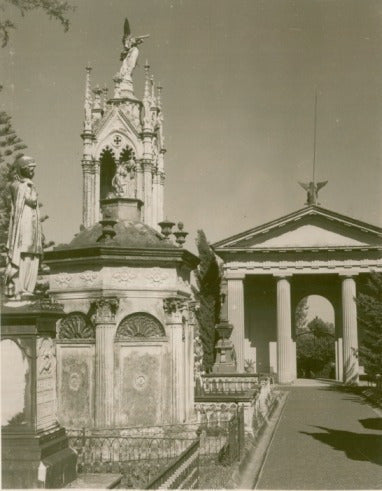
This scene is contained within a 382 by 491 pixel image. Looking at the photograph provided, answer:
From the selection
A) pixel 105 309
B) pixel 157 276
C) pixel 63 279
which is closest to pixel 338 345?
pixel 157 276

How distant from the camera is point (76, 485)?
25.4 ft

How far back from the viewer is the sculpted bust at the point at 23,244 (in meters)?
8.05

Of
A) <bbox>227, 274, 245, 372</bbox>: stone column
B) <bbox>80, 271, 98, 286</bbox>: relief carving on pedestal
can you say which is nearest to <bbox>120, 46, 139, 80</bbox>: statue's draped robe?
<bbox>227, 274, 245, 372</bbox>: stone column

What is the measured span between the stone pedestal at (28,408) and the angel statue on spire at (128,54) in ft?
150

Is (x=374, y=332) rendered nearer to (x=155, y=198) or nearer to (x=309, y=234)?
(x=309, y=234)

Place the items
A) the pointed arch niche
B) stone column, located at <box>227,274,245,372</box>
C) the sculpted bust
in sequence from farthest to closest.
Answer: the pointed arch niche
stone column, located at <box>227,274,245,372</box>
the sculpted bust

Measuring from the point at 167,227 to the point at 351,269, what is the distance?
103ft

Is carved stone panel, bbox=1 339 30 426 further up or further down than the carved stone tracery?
further down

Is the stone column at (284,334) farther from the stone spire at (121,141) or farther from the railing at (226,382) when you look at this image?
the railing at (226,382)

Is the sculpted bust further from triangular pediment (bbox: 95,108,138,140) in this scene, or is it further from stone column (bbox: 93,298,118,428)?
triangular pediment (bbox: 95,108,138,140)

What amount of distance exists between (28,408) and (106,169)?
1739 inches

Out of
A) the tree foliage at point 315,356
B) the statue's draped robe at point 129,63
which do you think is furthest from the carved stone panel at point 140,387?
the tree foliage at point 315,356

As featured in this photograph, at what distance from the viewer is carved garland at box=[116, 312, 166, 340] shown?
13984 millimetres

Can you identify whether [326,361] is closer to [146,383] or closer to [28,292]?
[146,383]
